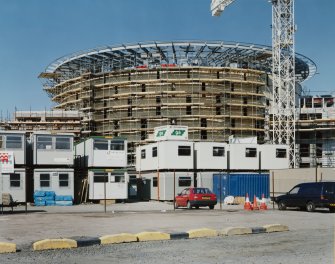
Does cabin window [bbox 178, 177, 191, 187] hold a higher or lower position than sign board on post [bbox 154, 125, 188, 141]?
lower

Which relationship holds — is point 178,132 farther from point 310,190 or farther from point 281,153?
point 310,190

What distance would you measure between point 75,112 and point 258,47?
31.6 meters

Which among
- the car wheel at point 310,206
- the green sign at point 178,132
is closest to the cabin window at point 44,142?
the green sign at point 178,132

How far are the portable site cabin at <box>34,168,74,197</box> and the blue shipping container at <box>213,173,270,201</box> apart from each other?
13354mm

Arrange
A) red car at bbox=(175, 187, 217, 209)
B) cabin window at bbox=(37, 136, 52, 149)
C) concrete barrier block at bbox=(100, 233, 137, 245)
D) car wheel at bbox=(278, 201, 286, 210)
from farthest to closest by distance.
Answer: cabin window at bbox=(37, 136, 52, 149) → red car at bbox=(175, 187, 217, 209) → car wheel at bbox=(278, 201, 286, 210) → concrete barrier block at bbox=(100, 233, 137, 245)

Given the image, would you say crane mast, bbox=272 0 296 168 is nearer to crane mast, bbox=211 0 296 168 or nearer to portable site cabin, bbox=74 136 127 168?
crane mast, bbox=211 0 296 168

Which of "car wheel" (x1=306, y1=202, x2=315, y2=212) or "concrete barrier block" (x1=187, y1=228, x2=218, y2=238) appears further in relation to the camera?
"car wheel" (x1=306, y1=202, x2=315, y2=212)

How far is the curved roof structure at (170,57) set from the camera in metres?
81.2

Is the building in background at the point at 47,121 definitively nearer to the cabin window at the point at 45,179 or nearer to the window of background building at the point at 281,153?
the window of background building at the point at 281,153

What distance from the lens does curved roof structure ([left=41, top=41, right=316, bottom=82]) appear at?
266ft

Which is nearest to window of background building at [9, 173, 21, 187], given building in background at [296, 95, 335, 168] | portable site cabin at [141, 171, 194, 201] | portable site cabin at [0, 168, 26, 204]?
portable site cabin at [0, 168, 26, 204]

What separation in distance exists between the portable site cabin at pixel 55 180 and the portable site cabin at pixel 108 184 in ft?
6.16

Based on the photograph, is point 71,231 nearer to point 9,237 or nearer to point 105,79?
point 9,237

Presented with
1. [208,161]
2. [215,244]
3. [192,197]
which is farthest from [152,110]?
[215,244]
